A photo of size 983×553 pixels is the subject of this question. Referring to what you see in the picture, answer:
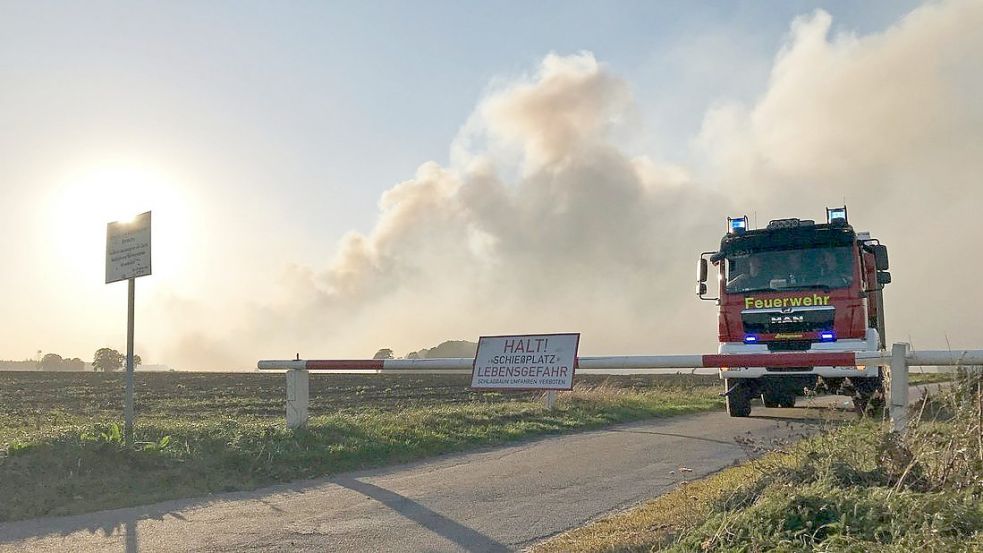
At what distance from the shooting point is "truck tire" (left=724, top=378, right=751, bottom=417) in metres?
12.8

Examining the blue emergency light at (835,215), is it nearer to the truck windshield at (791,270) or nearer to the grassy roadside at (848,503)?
the truck windshield at (791,270)

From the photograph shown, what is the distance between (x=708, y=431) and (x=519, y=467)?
450 centimetres

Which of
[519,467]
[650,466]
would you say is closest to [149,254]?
[519,467]

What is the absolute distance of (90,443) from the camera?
7910 millimetres

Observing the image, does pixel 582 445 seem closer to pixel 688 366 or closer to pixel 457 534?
pixel 688 366

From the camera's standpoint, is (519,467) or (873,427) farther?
(519,467)

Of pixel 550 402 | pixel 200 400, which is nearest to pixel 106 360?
pixel 200 400

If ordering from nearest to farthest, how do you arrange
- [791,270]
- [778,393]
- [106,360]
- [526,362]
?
1. [526,362]
2. [791,270]
3. [778,393]
4. [106,360]

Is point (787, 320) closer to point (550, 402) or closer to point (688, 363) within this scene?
point (550, 402)

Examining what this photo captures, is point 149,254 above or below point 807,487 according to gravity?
above

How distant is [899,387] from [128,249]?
8.59 metres

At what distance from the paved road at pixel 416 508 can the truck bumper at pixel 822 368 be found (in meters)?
2.85

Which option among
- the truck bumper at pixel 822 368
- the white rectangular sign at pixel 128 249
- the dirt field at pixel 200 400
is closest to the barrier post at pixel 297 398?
the white rectangular sign at pixel 128 249

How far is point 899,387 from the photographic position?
6355 mm
